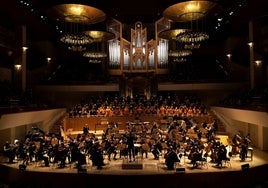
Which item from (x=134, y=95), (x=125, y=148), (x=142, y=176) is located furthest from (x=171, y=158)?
(x=134, y=95)

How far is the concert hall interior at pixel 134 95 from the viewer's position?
8.06 m

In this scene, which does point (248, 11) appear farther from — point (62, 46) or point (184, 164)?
point (62, 46)

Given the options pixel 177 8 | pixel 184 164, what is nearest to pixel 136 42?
pixel 177 8

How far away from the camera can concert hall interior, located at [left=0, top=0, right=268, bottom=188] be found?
8.06 m

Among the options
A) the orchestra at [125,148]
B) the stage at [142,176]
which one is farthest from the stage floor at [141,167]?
the orchestra at [125,148]

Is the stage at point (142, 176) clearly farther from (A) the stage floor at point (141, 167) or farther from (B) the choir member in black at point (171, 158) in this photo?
(B) the choir member in black at point (171, 158)

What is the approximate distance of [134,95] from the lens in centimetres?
1748

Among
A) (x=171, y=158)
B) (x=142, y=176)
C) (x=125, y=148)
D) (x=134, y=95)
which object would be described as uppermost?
(x=134, y=95)

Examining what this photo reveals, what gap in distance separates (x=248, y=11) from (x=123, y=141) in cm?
796

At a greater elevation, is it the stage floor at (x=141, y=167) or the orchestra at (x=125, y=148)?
the orchestra at (x=125, y=148)

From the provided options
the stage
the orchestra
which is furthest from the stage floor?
the orchestra

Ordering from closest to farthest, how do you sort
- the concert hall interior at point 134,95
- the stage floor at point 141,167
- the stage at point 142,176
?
the stage at point 142,176
the stage floor at point 141,167
the concert hall interior at point 134,95

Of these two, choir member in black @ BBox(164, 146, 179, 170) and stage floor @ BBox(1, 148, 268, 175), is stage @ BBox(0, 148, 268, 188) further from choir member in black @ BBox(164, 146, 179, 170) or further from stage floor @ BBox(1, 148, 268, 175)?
choir member in black @ BBox(164, 146, 179, 170)

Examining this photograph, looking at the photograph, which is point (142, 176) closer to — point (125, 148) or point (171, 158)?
point (171, 158)
